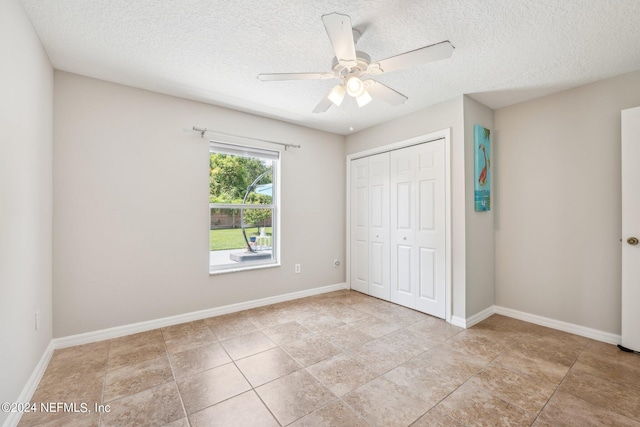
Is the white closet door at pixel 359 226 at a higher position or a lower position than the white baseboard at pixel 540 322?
higher

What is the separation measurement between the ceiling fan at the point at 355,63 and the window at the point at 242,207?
1.72 m

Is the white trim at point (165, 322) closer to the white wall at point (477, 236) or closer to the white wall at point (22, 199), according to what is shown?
the white wall at point (22, 199)

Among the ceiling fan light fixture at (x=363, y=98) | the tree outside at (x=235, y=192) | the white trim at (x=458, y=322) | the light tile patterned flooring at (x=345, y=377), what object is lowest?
the light tile patterned flooring at (x=345, y=377)

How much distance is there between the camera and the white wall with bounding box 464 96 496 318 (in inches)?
119

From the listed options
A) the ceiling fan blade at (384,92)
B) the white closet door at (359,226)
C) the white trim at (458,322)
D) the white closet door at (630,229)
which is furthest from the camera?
the white closet door at (359,226)

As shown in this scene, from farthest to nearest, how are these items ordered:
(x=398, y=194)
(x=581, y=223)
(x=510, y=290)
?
(x=398, y=194)
(x=510, y=290)
(x=581, y=223)

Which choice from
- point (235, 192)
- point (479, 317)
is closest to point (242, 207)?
point (235, 192)

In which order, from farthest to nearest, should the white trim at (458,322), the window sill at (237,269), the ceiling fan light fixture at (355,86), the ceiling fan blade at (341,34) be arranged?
the window sill at (237,269) < the white trim at (458,322) < the ceiling fan light fixture at (355,86) < the ceiling fan blade at (341,34)

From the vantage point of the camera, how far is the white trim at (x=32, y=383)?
154cm

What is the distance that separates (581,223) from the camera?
109 inches

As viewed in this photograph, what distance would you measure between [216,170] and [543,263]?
3847 mm

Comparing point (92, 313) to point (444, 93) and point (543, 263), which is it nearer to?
point (444, 93)

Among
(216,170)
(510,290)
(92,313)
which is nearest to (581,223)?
(510,290)

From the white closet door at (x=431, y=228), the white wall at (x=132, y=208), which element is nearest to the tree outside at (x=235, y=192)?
the white wall at (x=132, y=208)
